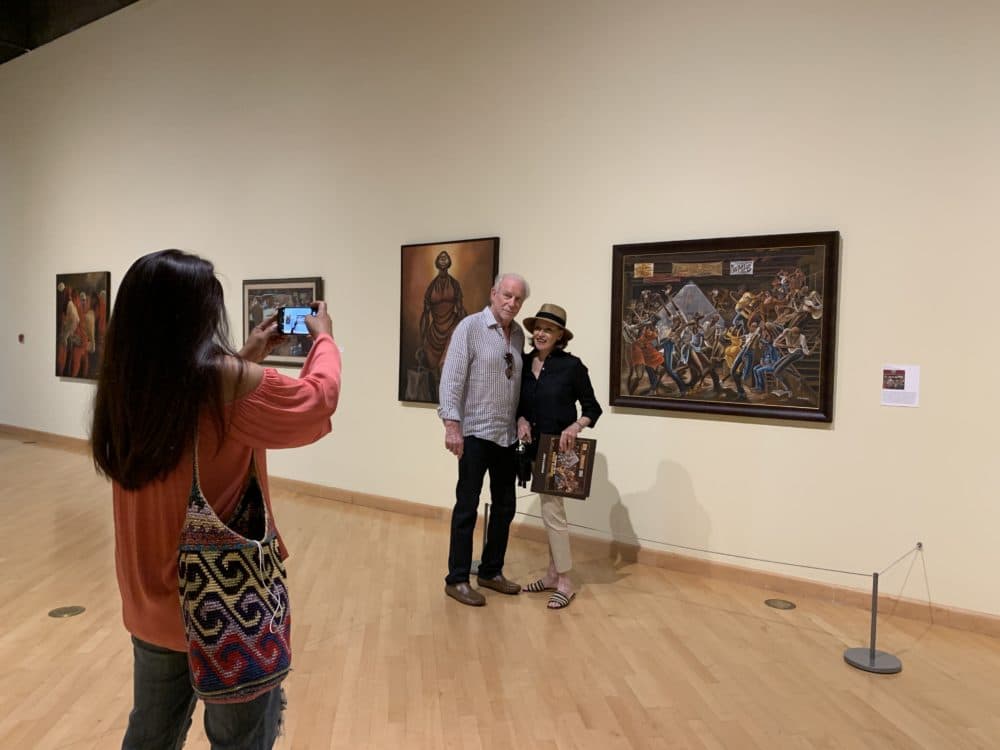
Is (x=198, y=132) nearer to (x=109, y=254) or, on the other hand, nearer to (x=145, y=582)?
(x=109, y=254)

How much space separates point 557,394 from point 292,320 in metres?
2.67

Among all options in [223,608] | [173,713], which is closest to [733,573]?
[173,713]

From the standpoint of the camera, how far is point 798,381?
4871 millimetres

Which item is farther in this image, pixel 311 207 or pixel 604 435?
pixel 311 207

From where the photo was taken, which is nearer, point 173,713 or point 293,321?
point 173,713

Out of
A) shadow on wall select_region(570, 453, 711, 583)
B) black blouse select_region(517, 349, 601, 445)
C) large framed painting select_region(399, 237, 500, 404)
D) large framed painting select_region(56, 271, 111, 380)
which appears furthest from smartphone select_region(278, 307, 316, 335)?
large framed painting select_region(56, 271, 111, 380)

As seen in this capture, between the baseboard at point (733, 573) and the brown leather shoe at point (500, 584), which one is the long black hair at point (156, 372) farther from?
the brown leather shoe at point (500, 584)

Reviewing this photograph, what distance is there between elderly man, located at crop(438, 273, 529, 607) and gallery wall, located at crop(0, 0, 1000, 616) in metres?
1.27

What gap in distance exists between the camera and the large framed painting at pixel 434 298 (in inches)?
250

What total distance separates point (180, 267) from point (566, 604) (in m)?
3.53

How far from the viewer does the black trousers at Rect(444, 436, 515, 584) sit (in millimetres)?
4641

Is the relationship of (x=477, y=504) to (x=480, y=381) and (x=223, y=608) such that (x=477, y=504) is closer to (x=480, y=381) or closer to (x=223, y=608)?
(x=480, y=381)

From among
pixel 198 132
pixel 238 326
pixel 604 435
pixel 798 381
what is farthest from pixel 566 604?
pixel 198 132

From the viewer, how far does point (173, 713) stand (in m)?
1.83
